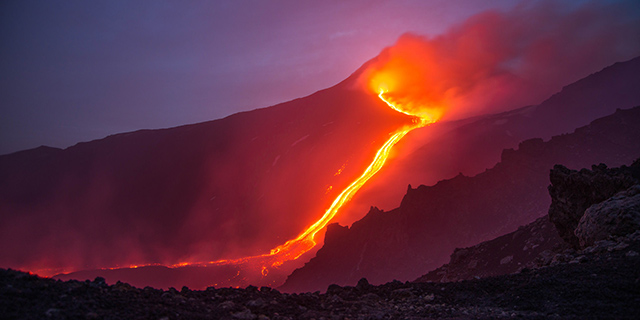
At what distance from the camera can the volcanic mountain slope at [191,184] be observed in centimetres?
4547

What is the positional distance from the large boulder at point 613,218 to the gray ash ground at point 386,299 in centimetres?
99

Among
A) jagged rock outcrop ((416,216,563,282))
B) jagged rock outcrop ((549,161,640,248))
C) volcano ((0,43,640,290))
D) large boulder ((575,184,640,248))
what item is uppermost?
volcano ((0,43,640,290))

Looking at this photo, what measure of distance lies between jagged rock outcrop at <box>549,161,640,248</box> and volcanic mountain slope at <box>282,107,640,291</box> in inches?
782

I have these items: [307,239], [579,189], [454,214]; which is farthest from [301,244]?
[579,189]

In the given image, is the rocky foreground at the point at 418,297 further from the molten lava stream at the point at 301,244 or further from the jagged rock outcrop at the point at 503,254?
the molten lava stream at the point at 301,244

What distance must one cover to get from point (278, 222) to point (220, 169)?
13.5 meters

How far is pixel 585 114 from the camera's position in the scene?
204 ft

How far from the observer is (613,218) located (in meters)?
10.4

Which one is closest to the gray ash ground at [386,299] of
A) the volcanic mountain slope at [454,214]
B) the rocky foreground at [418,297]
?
the rocky foreground at [418,297]

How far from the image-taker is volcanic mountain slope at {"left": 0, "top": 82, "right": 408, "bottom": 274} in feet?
149

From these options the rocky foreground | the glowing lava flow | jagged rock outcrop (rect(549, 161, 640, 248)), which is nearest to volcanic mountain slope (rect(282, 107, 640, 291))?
the glowing lava flow

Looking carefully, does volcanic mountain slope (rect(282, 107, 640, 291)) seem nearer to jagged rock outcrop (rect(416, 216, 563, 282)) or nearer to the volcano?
the volcano

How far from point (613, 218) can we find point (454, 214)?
96.1 feet

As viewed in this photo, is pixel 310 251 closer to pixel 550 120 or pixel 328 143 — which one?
pixel 328 143
